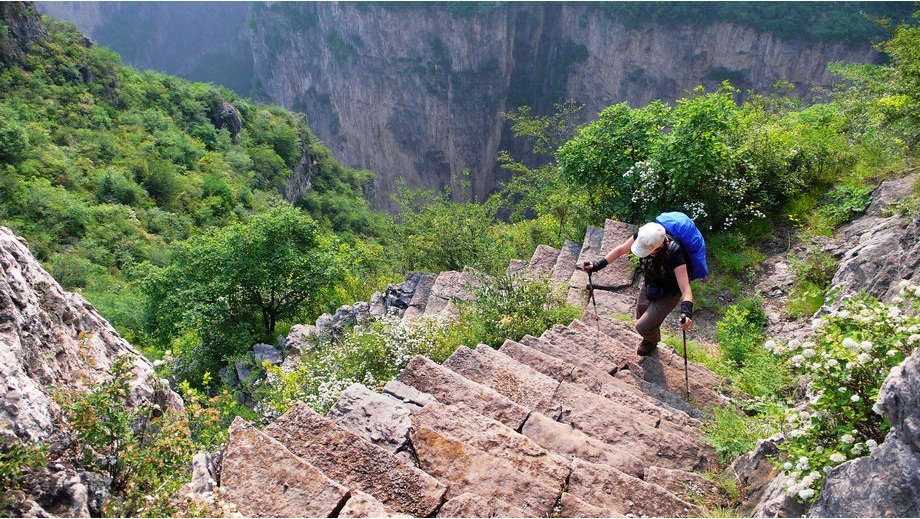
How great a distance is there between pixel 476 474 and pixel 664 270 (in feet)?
8.26

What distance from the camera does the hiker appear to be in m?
4.37

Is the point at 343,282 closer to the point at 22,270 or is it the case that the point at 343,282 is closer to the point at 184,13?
the point at 22,270

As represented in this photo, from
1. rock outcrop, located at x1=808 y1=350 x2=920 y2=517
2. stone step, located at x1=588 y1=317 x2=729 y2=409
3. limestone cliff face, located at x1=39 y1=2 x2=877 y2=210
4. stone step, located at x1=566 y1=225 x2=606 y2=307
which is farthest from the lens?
limestone cliff face, located at x1=39 y1=2 x2=877 y2=210

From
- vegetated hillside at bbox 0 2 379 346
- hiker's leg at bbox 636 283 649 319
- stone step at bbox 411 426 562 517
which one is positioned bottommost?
vegetated hillside at bbox 0 2 379 346

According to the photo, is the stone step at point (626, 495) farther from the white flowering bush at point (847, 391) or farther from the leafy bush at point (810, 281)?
the leafy bush at point (810, 281)

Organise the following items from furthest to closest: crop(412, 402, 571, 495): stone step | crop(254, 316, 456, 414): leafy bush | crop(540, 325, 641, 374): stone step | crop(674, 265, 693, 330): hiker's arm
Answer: crop(540, 325, 641, 374): stone step, crop(254, 316, 456, 414): leafy bush, crop(674, 265, 693, 330): hiker's arm, crop(412, 402, 571, 495): stone step

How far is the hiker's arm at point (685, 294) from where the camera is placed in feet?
13.8

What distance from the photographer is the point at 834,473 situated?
2.31 meters

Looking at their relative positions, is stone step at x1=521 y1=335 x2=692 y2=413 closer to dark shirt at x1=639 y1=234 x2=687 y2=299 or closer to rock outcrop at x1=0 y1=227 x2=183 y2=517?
dark shirt at x1=639 y1=234 x2=687 y2=299

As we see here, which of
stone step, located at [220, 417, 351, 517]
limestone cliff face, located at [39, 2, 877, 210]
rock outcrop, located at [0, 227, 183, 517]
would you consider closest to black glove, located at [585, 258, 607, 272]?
stone step, located at [220, 417, 351, 517]

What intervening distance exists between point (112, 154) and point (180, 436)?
22056 millimetres

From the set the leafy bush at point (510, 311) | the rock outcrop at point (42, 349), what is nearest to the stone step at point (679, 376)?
the leafy bush at point (510, 311)

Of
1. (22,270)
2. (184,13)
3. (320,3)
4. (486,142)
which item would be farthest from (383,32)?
(22,270)

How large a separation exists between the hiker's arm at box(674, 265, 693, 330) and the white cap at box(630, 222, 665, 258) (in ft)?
0.91
